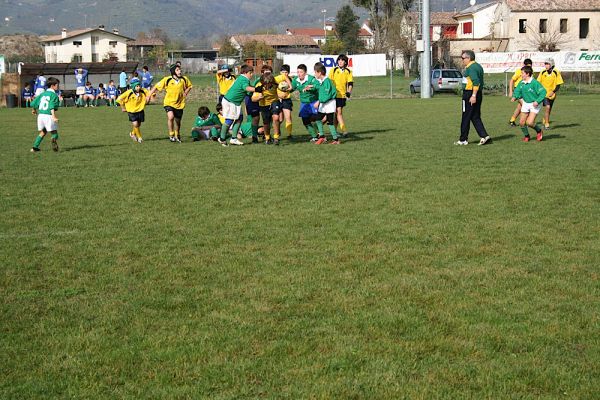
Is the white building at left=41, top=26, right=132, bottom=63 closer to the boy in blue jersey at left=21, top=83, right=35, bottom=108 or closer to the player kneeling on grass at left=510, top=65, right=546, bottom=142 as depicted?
the boy in blue jersey at left=21, top=83, right=35, bottom=108

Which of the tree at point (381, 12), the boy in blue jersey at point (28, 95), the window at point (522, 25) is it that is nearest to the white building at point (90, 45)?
the tree at point (381, 12)

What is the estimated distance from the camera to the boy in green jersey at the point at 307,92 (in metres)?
17.5

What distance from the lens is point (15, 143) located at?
19.6 m

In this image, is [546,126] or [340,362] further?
[546,126]

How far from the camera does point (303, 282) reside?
673 centimetres

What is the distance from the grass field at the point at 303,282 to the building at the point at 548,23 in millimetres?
68390

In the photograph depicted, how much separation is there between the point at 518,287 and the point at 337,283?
146 cm

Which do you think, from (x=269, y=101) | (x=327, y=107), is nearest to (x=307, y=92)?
(x=327, y=107)

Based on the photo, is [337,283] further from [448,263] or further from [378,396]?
[378,396]

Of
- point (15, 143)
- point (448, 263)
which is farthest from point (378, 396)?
point (15, 143)

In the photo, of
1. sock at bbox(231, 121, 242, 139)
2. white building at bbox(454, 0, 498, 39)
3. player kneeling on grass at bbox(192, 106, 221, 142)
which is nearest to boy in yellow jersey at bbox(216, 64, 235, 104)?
player kneeling on grass at bbox(192, 106, 221, 142)

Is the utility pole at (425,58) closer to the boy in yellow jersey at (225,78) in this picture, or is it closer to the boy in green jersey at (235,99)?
the boy in yellow jersey at (225,78)

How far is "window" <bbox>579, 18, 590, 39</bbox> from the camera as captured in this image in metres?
80.0

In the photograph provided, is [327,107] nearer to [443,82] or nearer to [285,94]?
[285,94]
